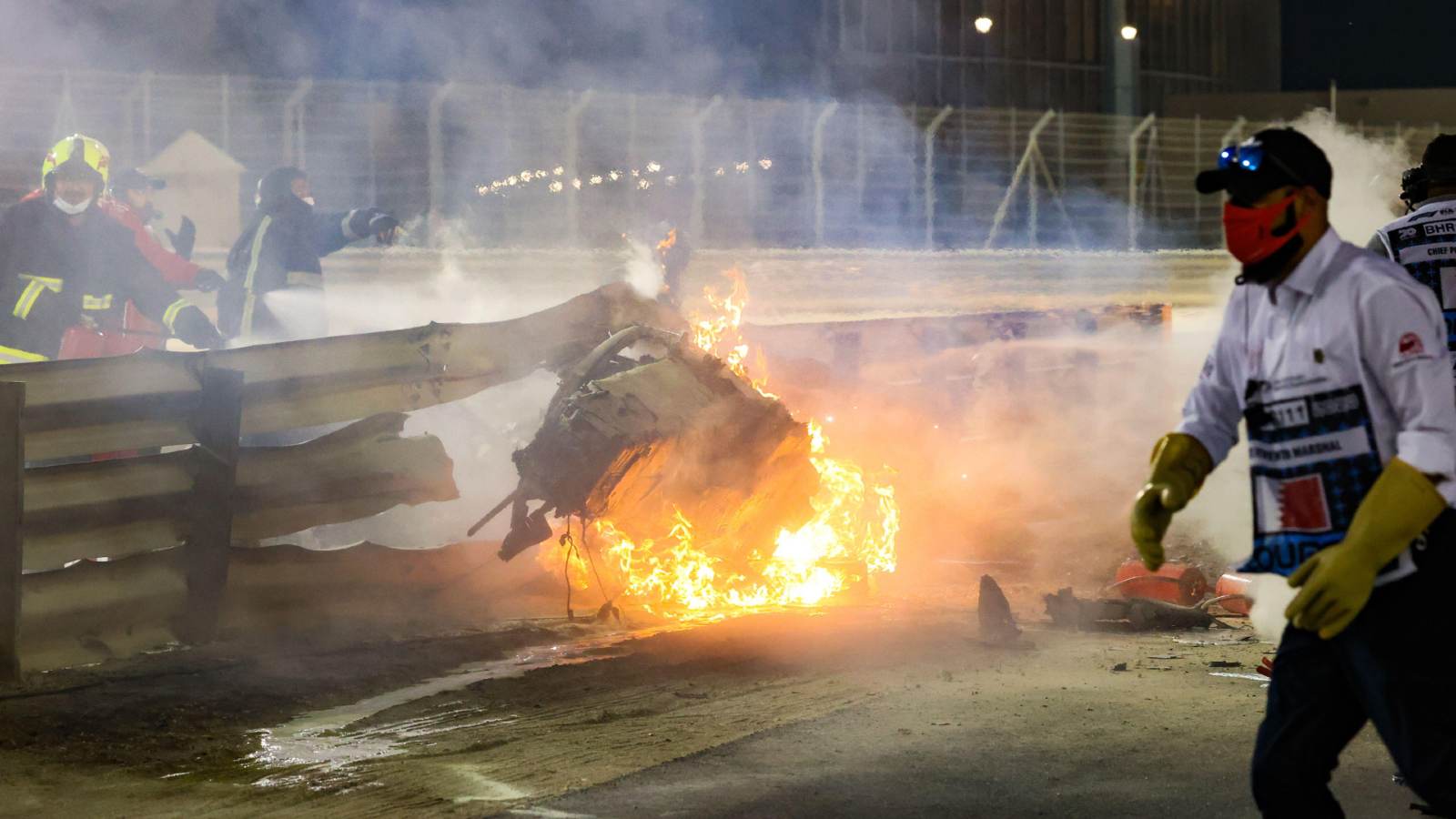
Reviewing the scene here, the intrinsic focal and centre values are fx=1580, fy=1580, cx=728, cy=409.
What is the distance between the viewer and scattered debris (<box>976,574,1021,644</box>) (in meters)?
7.08

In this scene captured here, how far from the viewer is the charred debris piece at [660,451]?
7.09 metres

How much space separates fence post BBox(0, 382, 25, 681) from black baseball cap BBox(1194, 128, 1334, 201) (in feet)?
14.1

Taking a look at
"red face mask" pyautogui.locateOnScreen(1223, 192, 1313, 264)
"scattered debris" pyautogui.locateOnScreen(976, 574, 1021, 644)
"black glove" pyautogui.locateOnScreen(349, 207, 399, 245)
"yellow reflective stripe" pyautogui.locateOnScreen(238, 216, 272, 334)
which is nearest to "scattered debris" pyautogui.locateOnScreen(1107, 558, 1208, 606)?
"scattered debris" pyautogui.locateOnScreen(976, 574, 1021, 644)

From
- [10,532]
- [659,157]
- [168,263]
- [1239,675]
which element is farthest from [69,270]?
[659,157]

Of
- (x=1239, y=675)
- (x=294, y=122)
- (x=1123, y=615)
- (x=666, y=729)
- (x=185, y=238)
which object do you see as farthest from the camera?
(x=294, y=122)

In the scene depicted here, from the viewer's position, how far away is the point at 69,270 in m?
7.38

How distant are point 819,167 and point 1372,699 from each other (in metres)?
17.3

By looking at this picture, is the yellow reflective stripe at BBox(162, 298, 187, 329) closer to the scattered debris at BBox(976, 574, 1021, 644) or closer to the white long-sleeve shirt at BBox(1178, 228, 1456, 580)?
the scattered debris at BBox(976, 574, 1021, 644)

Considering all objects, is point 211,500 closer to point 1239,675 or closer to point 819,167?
point 1239,675

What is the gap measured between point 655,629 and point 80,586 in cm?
254

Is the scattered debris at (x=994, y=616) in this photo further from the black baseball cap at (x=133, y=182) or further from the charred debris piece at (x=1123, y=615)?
the black baseball cap at (x=133, y=182)

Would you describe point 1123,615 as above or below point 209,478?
below

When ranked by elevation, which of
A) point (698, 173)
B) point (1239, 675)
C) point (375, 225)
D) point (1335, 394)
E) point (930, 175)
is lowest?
point (1239, 675)

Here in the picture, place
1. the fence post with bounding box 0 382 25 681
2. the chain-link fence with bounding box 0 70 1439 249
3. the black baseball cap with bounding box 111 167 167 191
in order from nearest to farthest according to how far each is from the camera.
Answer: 1. the fence post with bounding box 0 382 25 681
2. the black baseball cap with bounding box 111 167 167 191
3. the chain-link fence with bounding box 0 70 1439 249
